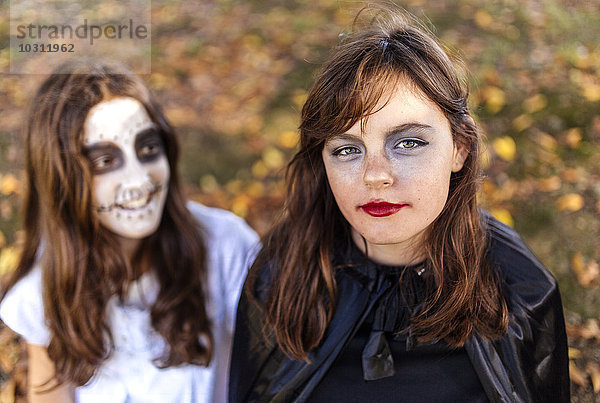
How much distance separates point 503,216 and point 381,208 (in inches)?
76.3

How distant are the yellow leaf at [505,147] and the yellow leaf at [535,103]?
1.10 feet

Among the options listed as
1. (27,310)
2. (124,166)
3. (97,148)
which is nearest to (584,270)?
(124,166)

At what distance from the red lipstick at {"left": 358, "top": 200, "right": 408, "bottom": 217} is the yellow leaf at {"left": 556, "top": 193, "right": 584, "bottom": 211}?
2.09 metres

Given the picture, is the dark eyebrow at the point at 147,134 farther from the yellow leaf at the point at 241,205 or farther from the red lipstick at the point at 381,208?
the yellow leaf at the point at 241,205

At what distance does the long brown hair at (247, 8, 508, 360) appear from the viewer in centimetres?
180

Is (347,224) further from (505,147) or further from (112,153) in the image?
(505,147)

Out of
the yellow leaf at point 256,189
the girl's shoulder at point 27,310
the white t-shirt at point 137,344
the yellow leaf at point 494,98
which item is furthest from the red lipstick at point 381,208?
the yellow leaf at point 494,98

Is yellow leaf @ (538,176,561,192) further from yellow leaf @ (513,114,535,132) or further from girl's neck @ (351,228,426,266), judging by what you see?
girl's neck @ (351,228,426,266)

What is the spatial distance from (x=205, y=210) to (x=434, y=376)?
4.60 ft

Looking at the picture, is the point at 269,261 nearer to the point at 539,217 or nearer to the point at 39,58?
the point at 539,217

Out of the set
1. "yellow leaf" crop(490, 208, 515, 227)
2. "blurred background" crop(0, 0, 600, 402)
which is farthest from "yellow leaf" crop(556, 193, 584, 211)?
"yellow leaf" crop(490, 208, 515, 227)

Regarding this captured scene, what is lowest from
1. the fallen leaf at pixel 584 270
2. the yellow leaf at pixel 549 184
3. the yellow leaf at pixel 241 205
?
the fallen leaf at pixel 584 270

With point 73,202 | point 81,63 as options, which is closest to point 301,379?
point 73,202

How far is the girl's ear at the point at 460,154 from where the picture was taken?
6.39ft
